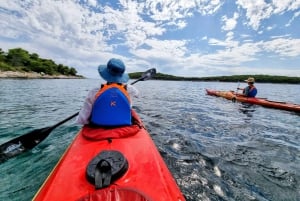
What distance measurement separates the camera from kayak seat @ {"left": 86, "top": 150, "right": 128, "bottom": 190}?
2.06m

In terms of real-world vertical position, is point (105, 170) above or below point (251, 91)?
above

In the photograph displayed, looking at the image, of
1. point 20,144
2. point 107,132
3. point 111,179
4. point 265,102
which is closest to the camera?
point 111,179

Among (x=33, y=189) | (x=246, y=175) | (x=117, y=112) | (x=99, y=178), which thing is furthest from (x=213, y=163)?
(x=33, y=189)

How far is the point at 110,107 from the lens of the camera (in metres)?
3.70

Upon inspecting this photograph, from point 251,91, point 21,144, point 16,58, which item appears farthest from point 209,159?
point 16,58

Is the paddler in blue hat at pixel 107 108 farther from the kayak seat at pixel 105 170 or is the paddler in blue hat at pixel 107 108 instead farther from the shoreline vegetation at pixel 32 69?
the shoreline vegetation at pixel 32 69

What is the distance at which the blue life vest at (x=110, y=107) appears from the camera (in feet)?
12.1

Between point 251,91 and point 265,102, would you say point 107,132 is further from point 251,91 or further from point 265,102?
point 251,91

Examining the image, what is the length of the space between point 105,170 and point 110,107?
166 cm

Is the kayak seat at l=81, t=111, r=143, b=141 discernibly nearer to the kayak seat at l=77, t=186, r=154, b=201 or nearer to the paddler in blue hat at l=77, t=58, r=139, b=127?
the paddler in blue hat at l=77, t=58, r=139, b=127

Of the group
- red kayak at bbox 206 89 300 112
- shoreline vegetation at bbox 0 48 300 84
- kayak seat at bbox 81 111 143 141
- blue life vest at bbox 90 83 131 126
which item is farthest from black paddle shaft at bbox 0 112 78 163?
shoreline vegetation at bbox 0 48 300 84

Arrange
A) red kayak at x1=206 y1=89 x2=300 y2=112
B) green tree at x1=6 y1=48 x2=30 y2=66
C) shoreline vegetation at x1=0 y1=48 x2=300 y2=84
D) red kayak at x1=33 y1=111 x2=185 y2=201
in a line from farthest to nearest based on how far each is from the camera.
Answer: green tree at x1=6 y1=48 x2=30 y2=66, shoreline vegetation at x1=0 y1=48 x2=300 y2=84, red kayak at x1=206 y1=89 x2=300 y2=112, red kayak at x1=33 y1=111 x2=185 y2=201

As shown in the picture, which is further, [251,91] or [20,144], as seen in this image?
[251,91]

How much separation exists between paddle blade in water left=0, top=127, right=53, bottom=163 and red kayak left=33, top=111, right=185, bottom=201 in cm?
263
